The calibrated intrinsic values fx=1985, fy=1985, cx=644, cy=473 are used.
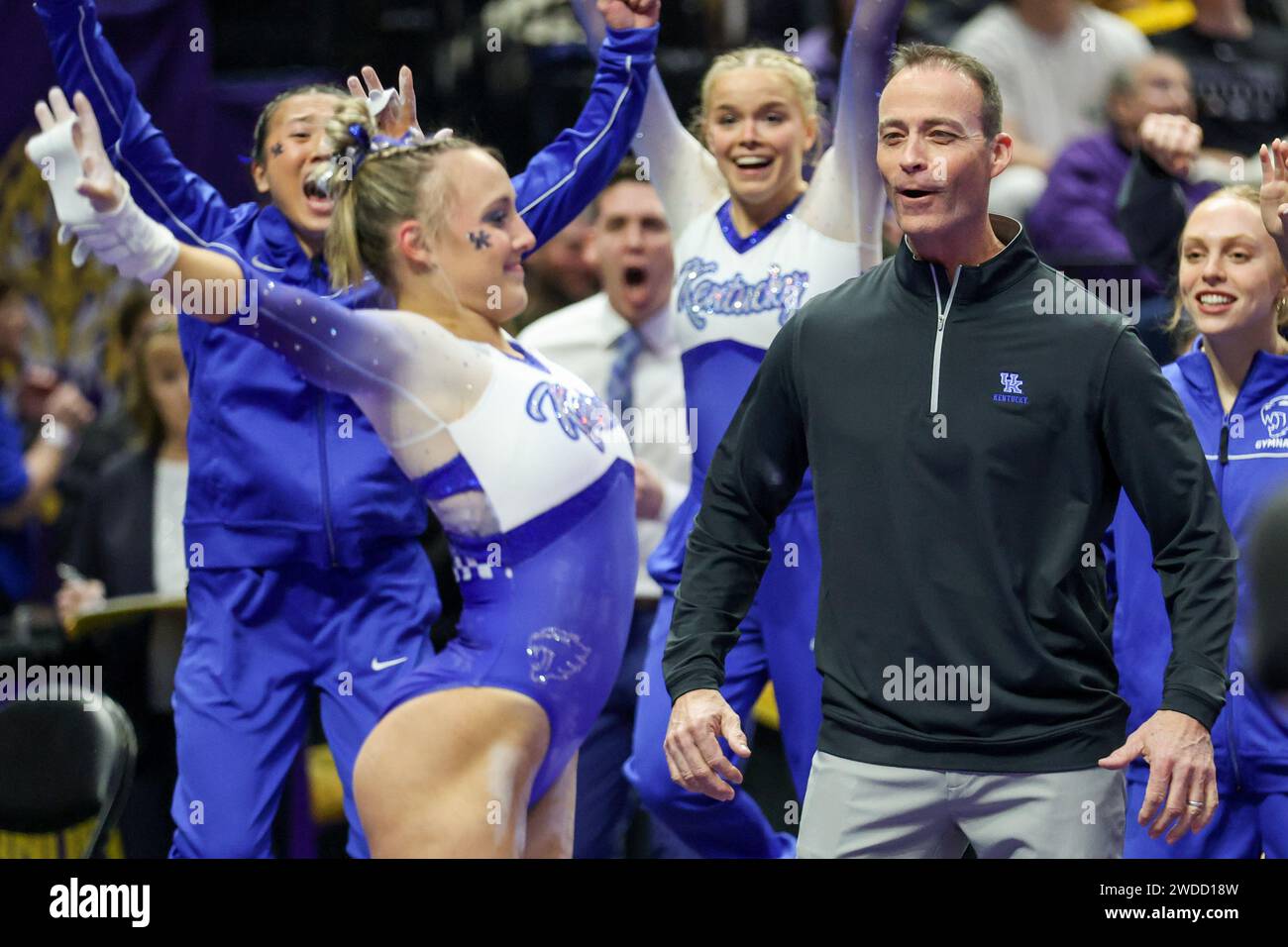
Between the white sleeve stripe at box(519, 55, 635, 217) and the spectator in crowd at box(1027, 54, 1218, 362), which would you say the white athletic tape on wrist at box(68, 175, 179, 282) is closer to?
the white sleeve stripe at box(519, 55, 635, 217)

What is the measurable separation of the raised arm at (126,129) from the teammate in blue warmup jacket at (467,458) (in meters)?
0.35

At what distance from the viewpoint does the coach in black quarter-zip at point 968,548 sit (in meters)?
2.85

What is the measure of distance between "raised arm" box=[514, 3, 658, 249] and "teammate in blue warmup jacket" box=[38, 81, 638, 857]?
29cm

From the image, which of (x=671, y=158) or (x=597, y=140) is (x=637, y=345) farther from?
(x=597, y=140)

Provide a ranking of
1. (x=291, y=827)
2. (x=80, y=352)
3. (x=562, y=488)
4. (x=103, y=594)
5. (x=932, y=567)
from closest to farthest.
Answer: (x=932, y=567) → (x=562, y=488) → (x=291, y=827) → (x=103, y=594) → (x=80, y=352)

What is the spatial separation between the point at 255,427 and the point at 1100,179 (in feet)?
7.86

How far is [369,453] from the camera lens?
4023 millimetres

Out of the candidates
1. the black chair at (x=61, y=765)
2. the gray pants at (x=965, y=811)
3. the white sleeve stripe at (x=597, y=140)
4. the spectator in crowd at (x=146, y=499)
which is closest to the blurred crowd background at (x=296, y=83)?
the spectator in crowd at (x=146, y=499)

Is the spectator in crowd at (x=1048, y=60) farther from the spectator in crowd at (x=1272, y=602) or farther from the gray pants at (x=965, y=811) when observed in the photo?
the spectator in crowd at (x=1272, y=602)

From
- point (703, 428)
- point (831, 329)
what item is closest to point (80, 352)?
point (703, 428)

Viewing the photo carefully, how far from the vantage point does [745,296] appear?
4.11 m

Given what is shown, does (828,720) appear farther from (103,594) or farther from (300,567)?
(103,594)

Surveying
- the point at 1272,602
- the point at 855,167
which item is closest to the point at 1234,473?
the point at 855,167

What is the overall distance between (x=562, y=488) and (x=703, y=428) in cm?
56
